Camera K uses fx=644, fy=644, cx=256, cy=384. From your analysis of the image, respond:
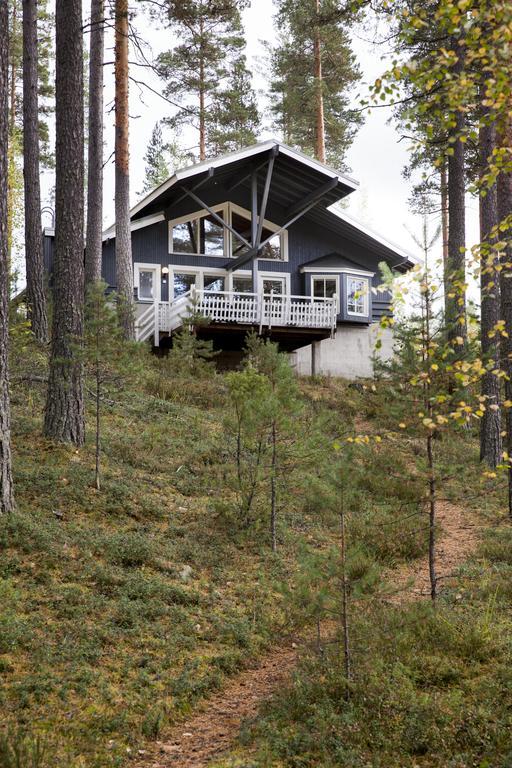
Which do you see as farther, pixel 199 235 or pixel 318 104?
pixel 318 104

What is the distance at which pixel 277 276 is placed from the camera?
25.3 meters

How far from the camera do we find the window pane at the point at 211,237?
24.8 m

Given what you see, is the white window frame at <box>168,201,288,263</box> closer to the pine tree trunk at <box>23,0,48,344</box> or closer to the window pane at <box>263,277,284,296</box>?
the window pane at <box>263,277,284,296</box>

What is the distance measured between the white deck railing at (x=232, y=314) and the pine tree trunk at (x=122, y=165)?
155 centimetres

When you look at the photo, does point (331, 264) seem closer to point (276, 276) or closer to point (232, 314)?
point (276, 276)

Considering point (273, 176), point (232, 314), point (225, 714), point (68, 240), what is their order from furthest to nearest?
point (273, 176) < point (232, 314) < point (68, 240) < point (225, 714)

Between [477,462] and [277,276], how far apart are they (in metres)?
13.8

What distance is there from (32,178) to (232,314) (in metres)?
7.21

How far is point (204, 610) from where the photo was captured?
22.2 feet

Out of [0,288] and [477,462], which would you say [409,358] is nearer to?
[0,288]

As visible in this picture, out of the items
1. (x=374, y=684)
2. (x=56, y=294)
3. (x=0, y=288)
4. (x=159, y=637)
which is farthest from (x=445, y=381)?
(x=56, y=294)

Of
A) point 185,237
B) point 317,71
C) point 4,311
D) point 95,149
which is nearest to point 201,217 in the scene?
point 185,237

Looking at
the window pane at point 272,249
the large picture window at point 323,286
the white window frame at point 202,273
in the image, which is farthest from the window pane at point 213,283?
the large picture window at point 323,286

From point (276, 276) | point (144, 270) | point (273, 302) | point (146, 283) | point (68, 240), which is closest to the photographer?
point (68, 240)
